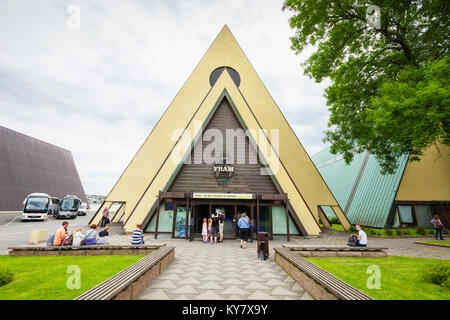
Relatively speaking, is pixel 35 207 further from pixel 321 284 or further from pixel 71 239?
pixel 321 284

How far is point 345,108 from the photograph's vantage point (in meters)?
12.8

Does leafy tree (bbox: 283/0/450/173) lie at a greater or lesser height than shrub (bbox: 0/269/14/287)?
greater

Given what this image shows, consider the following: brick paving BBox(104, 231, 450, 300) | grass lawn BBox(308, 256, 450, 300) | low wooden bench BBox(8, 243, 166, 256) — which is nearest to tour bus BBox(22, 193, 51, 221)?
low wooden bench BBox(8, 243, 166, 256)

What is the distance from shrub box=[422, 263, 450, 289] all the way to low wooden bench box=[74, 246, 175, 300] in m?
6.96

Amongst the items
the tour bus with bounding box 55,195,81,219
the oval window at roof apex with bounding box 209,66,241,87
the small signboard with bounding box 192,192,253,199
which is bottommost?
the tour bus with bounding box 55,195,81,219

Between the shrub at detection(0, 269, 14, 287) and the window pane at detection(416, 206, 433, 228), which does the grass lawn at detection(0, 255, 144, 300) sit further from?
the window pane at detection(416, 206, 433, 228)

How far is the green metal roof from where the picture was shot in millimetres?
17609

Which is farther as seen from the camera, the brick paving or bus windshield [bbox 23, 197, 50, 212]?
bus windshield [bbox 23, 197, 50, 212]

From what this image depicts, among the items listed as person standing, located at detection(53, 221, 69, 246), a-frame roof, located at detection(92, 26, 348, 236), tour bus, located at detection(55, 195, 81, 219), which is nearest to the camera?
person standing, located at detection(53, 221, 69, 246)

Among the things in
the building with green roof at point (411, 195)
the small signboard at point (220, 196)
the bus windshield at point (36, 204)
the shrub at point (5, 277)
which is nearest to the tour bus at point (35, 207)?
the bus windshield at point (36, 204)

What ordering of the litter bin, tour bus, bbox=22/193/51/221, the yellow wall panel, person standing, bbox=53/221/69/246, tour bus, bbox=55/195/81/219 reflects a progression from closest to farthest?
the litter bin, person standing, bbox=53/221/69/246, the yellow wall panel, tour bus, bbox=22/193/51/221, tour bus, bbox=55/195/81/219

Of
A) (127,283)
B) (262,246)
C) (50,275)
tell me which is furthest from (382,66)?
(50,275)

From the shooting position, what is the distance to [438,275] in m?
4.77
